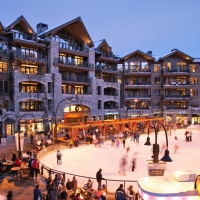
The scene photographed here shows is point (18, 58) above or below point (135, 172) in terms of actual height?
above

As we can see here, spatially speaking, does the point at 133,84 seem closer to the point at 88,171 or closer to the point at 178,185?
the point at 88,171

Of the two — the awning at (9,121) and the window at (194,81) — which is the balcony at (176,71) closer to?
the window at (194,81)

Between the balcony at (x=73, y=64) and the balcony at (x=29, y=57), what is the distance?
2.76 meters

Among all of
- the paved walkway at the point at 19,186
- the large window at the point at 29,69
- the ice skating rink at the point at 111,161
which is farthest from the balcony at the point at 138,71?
the paved walkway at the point at 19,186

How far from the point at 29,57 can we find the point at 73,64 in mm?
9357

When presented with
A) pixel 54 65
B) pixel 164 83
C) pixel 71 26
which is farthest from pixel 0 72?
pixel 164 83

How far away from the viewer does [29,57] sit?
40.5m

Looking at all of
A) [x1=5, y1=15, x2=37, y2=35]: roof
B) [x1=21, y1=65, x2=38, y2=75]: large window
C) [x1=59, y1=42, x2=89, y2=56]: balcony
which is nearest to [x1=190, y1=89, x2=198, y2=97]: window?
[x1=59, y1=42, x2=89, y2=56]: balcony

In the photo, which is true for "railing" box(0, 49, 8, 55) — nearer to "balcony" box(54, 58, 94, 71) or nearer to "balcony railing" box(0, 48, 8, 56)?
"balcony railing" box(0, 48, 8, 56)

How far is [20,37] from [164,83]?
114 ft

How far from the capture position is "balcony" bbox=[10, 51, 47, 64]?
126 feet

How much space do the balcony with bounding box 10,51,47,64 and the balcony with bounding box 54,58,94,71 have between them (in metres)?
2.76

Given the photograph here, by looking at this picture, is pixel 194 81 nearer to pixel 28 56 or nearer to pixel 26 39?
pixel 28 56

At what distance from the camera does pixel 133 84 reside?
59.7 metres
